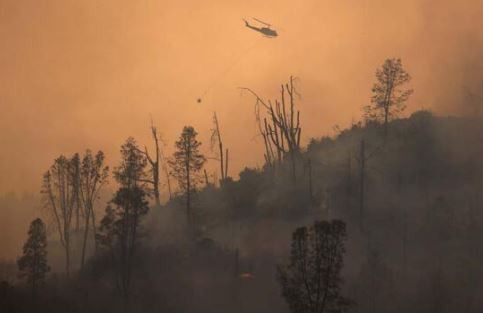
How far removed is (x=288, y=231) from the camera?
70.8 m

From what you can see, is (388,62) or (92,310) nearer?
(92,310)

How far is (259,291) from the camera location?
59812 millimetres

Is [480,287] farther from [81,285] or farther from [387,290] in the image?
[81,285]

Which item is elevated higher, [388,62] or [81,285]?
[388,62]

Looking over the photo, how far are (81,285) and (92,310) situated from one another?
16.7 ft

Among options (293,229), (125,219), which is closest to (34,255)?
(125,219)

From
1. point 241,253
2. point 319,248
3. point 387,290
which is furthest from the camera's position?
point 241,253

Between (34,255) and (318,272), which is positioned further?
(34,255)

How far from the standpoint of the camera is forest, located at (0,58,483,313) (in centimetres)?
5684

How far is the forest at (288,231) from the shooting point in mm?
56844

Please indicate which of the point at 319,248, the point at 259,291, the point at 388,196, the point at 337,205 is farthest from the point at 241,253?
the point at 319,248

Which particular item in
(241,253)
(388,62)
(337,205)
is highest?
(388,62)

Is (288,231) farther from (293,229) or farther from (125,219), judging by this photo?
(125,219)

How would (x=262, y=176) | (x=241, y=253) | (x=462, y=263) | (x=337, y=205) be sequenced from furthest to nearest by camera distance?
(x=262, y=176), (x=337, y=205), (x=241, y=253), (x=462, y=263)
